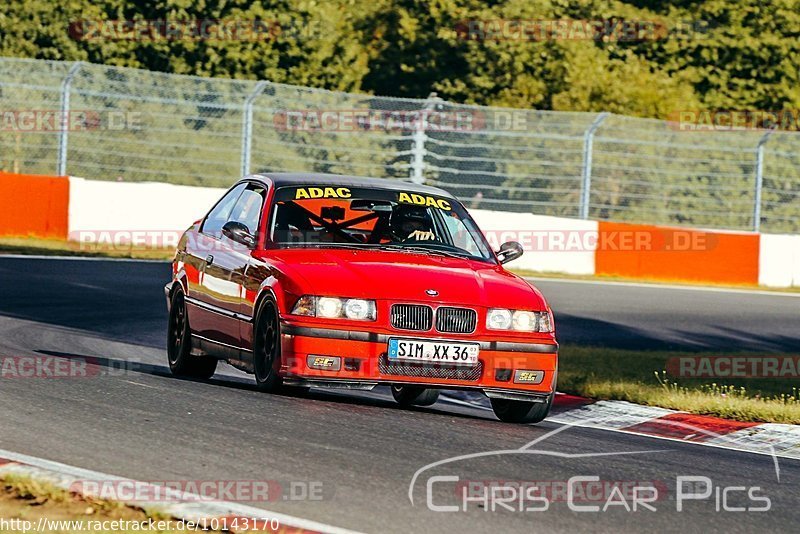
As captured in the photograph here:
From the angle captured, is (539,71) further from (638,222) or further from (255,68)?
(638,222)

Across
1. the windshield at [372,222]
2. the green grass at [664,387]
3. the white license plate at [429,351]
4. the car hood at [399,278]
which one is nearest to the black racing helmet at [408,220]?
the windshield at [372,222]

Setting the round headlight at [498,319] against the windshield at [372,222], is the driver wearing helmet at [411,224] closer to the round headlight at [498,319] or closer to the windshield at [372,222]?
the windshield at [372,222]

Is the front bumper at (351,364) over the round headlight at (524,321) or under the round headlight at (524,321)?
under

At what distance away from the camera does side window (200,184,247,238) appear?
439 inches

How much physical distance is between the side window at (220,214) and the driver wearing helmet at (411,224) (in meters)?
1.36

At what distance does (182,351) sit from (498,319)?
275 centimetres

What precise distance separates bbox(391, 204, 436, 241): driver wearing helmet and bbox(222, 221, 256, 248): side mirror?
981 millimetres

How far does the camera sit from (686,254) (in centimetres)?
2570

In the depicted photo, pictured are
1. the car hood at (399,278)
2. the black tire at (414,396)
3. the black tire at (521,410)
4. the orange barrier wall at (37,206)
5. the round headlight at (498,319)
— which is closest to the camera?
the car hood at (399,278)

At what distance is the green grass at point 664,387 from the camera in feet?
36.3

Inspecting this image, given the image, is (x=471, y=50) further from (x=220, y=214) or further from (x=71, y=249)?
(x=220, y=214)

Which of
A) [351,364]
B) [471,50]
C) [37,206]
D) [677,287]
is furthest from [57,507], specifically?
[471,50]

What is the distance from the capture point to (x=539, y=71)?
124 ft

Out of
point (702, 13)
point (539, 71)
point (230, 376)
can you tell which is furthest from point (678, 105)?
point (230, 376)
